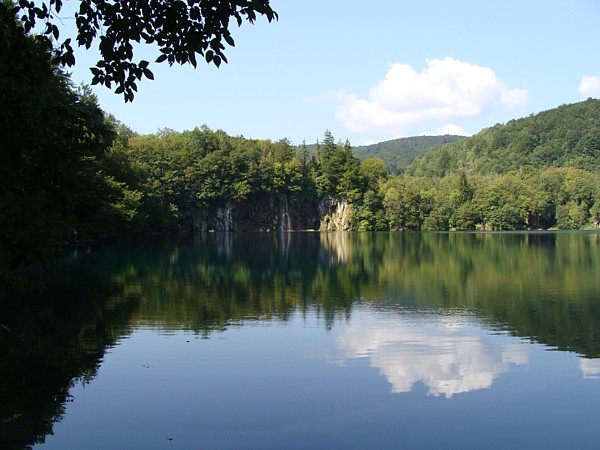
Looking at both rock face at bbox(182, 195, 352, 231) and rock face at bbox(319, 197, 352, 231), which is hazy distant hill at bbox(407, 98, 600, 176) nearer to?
rock face at bbox(319, 197, 352, 231)

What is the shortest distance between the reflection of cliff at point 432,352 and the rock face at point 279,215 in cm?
10328

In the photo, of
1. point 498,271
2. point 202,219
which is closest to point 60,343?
point 498,271

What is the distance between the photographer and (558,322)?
17.2 metres

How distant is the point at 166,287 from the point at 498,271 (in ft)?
57.4

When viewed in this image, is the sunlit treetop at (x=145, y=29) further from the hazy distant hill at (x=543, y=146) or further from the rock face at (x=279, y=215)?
the hazy distant hill at (x=543, y=146)

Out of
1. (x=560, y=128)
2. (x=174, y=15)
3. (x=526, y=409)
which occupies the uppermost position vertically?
(x=560, y=128)

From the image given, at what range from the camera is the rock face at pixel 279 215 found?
399 feet

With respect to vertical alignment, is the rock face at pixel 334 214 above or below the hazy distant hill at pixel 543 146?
below

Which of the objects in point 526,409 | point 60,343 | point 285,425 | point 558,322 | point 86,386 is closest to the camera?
point 285,425

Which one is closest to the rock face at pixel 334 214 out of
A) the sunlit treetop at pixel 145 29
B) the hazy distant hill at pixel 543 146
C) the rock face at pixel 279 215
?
the rock face at pixel 279 215

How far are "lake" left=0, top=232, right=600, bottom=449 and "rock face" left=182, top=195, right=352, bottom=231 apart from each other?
9645 cm

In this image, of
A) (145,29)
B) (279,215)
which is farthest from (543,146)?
(145,29)

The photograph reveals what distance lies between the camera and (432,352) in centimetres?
1374

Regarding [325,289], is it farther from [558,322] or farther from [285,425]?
[285,425]
